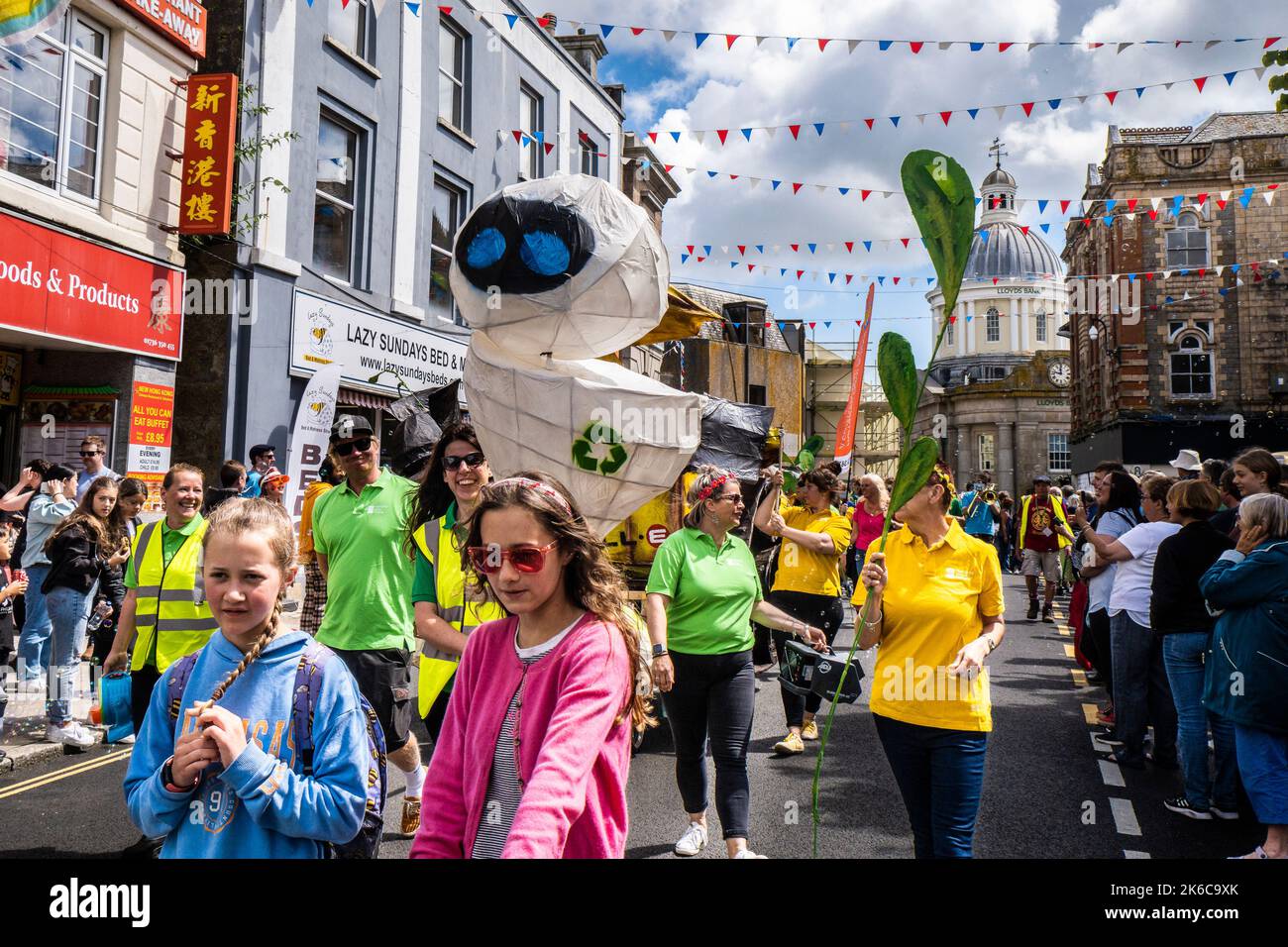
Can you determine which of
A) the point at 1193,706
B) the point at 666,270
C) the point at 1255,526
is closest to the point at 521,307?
the point at 666,270

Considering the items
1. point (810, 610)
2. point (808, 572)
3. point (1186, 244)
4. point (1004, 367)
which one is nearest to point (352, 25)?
point (808, 572)

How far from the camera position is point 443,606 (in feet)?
12.5

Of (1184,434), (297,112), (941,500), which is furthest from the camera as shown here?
(1184,434)

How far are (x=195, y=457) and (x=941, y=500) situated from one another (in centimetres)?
1029

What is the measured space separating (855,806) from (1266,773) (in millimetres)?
1990

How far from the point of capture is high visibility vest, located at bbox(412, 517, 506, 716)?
378cm

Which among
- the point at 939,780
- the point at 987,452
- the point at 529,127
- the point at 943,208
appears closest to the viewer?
the point at 943,208

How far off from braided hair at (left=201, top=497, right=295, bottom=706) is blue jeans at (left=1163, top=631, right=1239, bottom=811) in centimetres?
488

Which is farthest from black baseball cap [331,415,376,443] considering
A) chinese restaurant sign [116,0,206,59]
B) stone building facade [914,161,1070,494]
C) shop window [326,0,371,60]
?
stone building facade [914,161,1070,494]

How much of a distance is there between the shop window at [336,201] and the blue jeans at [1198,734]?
1153cm

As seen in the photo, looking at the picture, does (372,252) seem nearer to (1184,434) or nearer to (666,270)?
(666,270)

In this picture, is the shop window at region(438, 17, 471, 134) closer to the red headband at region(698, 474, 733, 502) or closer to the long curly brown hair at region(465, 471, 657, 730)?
the red headband at region(698, 474, 733, 502)

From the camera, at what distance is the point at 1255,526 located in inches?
165

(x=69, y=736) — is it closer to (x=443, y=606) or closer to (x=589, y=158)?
(x=443, y=606)
